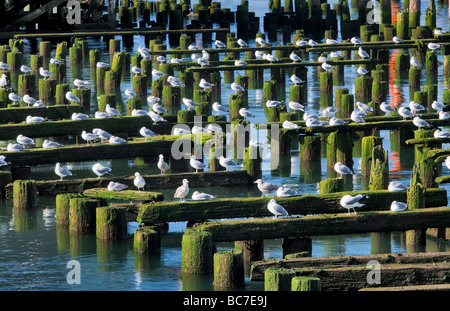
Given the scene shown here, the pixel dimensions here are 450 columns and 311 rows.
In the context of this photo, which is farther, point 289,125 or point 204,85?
point 204,85

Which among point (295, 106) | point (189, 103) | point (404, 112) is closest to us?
point (404, 112)

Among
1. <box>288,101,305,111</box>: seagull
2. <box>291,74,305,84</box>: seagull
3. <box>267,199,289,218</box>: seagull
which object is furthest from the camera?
<box>291,74,305,84</box>: seagull

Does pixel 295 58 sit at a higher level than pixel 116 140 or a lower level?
higher

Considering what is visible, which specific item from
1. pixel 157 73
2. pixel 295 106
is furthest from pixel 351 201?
pixel 157 73

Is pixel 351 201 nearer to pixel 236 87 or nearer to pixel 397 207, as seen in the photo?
pixel 397 207

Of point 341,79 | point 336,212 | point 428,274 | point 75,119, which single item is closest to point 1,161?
point 75,119

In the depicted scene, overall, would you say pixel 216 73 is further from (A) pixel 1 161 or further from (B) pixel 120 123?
(A) pixel 1 161

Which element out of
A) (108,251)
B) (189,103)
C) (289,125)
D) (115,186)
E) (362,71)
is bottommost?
(108,251)

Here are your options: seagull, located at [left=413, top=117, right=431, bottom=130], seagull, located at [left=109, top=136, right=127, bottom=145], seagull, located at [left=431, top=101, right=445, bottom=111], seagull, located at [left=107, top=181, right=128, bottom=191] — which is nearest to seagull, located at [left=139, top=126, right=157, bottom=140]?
seagull, located at [left=109, top=136, right=127, bottom=145]

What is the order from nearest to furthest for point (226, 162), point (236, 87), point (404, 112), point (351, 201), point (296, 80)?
point (351, 201) < point (226, 162) < point (404, 112) < point (236, 87) < point (296, 80)

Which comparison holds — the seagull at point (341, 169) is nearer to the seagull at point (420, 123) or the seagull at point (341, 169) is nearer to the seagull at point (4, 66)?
the seagull at point (420, 123)

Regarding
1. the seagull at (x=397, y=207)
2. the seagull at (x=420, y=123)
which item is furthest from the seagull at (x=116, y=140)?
the seagull at (x=397, y=207)

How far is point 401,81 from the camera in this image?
2873 centimetres

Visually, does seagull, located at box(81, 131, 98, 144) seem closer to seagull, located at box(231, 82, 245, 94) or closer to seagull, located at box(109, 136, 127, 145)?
seagull, located at box(109, 136, 127, 145)
